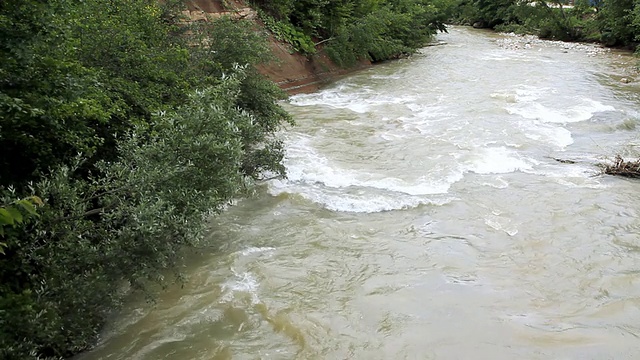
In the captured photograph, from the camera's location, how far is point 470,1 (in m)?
57.7

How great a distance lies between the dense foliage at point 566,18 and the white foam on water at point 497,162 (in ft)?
57.9

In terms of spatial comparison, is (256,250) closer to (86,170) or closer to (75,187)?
(86,170)

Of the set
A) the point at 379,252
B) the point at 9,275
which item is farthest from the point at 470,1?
the point at 9,275

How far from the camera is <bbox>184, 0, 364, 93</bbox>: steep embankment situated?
17.8 m

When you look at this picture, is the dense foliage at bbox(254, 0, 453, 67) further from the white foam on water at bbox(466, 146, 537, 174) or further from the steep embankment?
the white foam on water at bbox(466, 146, 537, 174)

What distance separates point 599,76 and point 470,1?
37538 mm

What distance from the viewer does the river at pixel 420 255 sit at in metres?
Answer: 6.16

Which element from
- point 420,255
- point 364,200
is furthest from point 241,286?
point 364,200

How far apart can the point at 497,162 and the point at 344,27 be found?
14.1m

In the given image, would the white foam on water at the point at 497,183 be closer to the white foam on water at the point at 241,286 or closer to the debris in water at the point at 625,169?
the debris in water at the point at 625,169

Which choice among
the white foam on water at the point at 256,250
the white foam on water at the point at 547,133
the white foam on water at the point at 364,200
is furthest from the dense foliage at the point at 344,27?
the white foam on water at the point at 256,250

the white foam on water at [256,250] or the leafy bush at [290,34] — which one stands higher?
the leafy bush at [290,34]

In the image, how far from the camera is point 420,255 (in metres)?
8.24

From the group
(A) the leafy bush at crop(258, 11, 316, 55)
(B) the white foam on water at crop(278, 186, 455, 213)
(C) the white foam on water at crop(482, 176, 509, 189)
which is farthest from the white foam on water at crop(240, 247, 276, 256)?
(A) the leafy bush at crop(258, 11, 316, 55)
